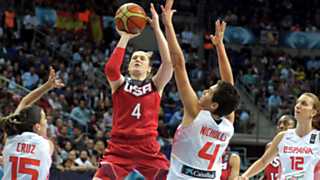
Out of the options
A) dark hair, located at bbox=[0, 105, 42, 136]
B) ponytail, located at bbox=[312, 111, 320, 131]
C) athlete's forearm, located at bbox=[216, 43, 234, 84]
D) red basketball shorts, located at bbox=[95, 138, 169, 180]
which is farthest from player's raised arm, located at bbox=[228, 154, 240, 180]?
dark hair, located at bbox=[0, 105, 42, 136]

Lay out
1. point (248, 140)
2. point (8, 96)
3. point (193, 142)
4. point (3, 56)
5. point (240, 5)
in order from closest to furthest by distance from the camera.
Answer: point (193, 142) < point (8, 96) < point (3, 56) < point (248, 140) < point (240, 5)

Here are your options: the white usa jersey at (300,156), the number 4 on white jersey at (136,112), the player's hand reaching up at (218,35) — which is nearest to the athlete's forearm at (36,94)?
the number 4 on white jersey at (136,112)

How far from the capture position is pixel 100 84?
1803 centimetres

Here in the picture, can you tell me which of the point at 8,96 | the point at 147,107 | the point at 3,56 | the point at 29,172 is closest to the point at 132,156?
the point at 147,107

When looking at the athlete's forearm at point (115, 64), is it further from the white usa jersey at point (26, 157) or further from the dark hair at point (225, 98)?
the dark hair at point (225, 98)

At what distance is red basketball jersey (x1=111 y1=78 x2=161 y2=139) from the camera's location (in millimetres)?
6918

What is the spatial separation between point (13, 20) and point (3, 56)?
2.28 m

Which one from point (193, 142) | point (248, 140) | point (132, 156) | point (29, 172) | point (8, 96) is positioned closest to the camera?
point (193, 142)

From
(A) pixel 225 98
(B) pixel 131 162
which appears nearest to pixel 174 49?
(A) pixel 225 98

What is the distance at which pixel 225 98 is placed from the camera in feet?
16.6

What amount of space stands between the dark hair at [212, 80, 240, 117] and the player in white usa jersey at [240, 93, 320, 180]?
2.10 metres

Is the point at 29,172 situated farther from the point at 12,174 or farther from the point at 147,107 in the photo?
the point at 147,107

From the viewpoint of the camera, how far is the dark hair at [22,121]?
5.75m

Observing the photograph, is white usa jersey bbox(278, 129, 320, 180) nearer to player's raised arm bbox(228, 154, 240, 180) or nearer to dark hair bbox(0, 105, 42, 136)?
player's raised arm bbox(228, 154, 240, 180)
